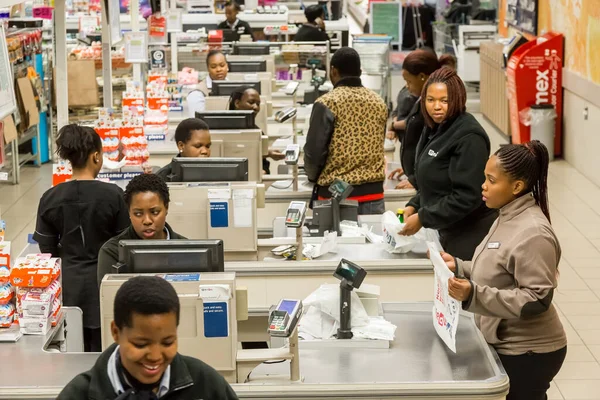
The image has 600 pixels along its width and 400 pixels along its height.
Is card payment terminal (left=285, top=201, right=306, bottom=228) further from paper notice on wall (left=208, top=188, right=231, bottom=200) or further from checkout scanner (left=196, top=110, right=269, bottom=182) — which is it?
checkout scanner (left=196, top=110, right=269, bottom=182)

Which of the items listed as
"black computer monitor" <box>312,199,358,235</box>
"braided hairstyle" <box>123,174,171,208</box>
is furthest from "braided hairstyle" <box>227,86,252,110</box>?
"braided hairstyle" <box>123,174,171,208</box>

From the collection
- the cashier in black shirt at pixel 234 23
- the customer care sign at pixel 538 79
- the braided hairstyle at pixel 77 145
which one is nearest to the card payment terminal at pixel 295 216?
the braided hairstyle at pixel 77 145

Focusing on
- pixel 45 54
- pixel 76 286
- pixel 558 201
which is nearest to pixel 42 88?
pixel 45 54

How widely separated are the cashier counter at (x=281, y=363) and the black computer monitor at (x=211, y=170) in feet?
4.55

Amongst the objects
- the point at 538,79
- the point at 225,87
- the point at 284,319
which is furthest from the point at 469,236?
the point at 538,79

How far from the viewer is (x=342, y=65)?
6301 mm

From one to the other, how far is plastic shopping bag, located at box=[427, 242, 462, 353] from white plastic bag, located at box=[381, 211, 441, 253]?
1.30 m

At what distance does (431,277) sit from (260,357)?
1.72m

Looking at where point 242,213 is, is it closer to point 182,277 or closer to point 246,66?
point 182,277

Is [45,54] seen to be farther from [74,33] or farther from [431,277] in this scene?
[431,277]

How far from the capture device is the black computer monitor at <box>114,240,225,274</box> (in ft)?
12.0

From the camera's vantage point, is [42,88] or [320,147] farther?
[42,88]

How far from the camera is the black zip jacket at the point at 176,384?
2.58 m

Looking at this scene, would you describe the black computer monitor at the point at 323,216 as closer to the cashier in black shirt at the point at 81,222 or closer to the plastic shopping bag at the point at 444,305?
the cashier in black shirt at the point at 81,222
